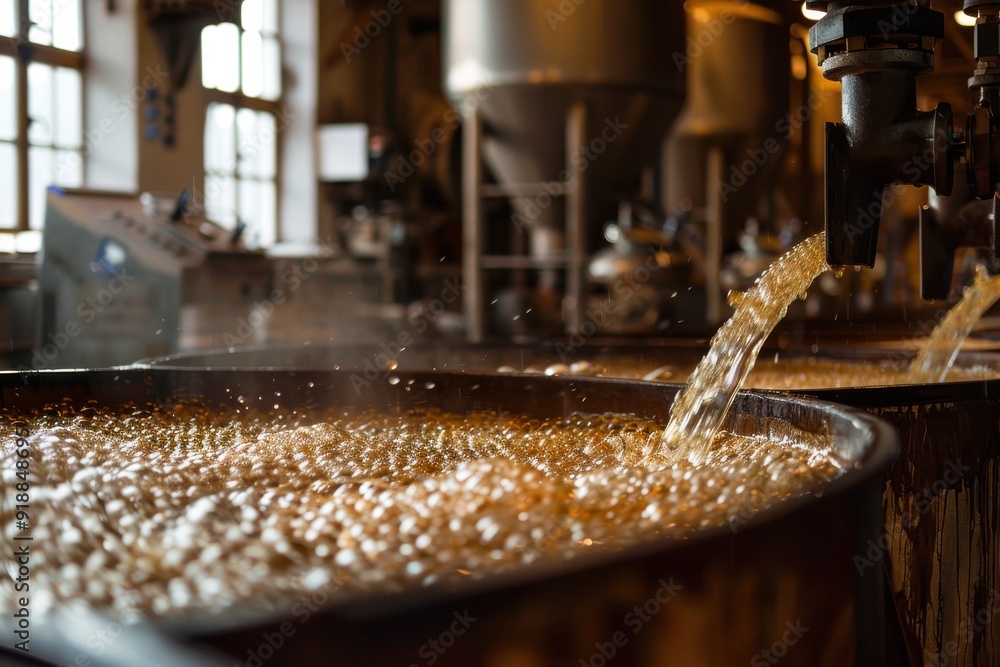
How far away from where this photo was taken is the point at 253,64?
6.73 metres

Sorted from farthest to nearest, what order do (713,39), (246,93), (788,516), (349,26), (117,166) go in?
(349,26) < (246,93) < (713,39) < (117,166) < (788,516)

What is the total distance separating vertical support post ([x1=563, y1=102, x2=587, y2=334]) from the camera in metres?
4.51

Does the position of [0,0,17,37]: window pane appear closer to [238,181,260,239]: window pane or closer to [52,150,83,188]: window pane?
[52,150,83,188]: window pane

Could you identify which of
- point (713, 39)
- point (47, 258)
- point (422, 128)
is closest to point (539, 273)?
point (422, 128)

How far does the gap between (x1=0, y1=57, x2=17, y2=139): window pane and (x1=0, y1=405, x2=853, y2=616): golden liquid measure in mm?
4752

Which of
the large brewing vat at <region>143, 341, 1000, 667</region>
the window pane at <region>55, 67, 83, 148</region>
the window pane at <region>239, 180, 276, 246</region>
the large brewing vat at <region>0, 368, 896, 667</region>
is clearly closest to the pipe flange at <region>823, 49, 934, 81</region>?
the large brewing vat at <region>143, 341, 1000, 667</region>

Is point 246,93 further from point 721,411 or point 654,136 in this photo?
point 721,411

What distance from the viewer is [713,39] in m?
5.91

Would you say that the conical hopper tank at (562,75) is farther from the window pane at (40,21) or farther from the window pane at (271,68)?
the window pane at (271,68)

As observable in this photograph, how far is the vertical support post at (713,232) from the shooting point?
546 cm

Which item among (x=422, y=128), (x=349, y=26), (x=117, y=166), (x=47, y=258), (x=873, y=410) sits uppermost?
(x=349, y=26)

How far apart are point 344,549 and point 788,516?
0.57ft

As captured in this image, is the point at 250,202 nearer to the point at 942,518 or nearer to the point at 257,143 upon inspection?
the point at 257,143

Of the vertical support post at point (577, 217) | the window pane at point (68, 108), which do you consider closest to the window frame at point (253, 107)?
the window pane at point (68, 108)
